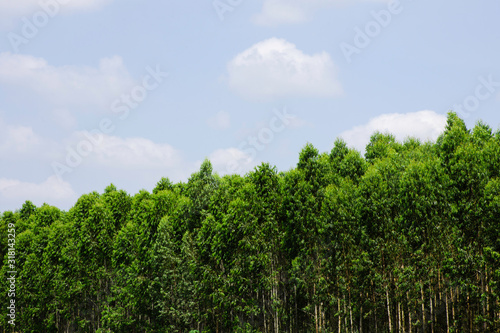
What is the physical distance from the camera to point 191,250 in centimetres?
4484

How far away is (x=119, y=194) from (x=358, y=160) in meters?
28.2

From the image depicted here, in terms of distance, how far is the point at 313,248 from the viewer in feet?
128

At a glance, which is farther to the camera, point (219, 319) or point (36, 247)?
point (36, 247)

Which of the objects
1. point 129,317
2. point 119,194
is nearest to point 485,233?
point 129,317

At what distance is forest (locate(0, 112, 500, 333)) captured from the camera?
32.4 m

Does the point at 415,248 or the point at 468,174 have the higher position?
the point at 468,174

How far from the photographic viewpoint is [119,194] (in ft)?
188

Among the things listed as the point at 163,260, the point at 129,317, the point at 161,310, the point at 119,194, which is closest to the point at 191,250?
the point at 163,260

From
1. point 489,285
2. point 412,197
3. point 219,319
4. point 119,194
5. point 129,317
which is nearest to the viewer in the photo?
point 489,285

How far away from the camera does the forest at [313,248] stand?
106 ft

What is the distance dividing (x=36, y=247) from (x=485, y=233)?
5511 cm

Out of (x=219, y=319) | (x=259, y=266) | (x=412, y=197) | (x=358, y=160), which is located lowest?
(x=219, y=319)

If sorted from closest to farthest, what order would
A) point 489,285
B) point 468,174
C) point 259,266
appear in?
1. point 489,285
2. point 468,174
3. point 259,266

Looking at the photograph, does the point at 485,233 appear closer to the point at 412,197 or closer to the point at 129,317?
the point at 412,197
